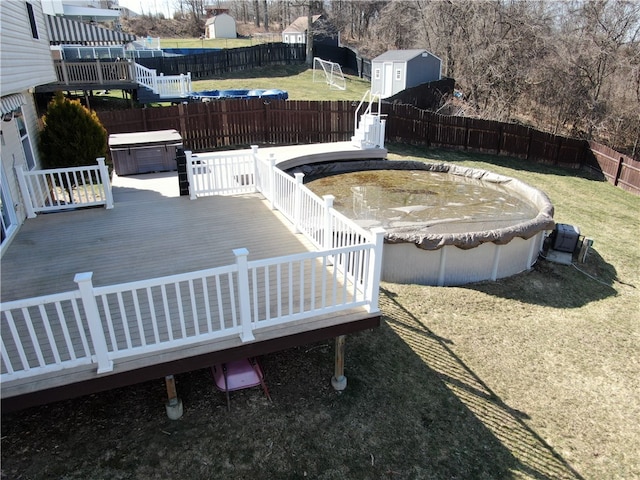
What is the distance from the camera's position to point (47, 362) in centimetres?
378

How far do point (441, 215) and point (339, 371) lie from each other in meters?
5.40

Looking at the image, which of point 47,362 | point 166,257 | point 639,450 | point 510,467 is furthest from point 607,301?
point 47,362

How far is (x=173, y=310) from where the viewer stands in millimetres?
4488

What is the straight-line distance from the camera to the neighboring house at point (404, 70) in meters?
26.6

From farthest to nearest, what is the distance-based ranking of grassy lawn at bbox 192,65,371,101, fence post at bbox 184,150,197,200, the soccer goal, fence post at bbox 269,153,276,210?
the soccer goal → grassy lawn at bbox 192,65,371,101 → fence post at bbox 184,150,197,200 → fence post at bbox 269,153,276,210

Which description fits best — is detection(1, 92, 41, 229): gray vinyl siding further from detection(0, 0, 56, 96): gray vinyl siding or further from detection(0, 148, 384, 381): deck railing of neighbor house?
detection(0, 148, 384, 381): deck railing of neighbor house

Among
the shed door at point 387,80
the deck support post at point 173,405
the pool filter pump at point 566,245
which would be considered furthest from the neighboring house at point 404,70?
the deck support post at point 173,405

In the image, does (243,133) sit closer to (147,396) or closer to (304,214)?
(304,214)

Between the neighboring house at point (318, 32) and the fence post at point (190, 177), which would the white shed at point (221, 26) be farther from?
the fence post at point (190, 177)

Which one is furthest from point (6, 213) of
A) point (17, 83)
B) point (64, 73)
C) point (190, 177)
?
Result: point (64, 73)

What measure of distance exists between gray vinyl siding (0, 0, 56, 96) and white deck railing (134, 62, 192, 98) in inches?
298

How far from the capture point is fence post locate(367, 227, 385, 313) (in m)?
4.37

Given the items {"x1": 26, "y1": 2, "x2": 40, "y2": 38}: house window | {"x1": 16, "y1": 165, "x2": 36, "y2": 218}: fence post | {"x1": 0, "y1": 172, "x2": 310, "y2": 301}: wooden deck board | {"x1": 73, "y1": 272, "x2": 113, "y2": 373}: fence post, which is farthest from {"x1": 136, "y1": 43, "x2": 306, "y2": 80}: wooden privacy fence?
{"x1": 73, "y1": 272, "x2": 113, "y2": 373}: fence post

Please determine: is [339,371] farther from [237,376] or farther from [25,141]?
[25,141]
